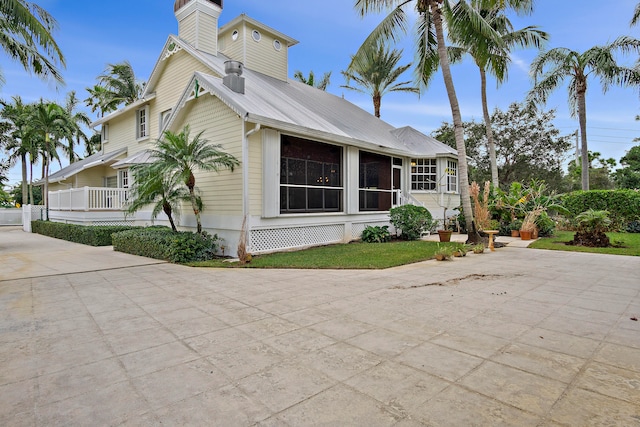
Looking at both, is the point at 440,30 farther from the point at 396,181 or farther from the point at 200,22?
the point at 200,22

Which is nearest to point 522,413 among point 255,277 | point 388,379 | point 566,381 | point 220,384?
point 566,381

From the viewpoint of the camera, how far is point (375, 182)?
1388cm

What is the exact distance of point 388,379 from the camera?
106 inches

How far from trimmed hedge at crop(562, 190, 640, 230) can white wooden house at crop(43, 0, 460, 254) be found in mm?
5509

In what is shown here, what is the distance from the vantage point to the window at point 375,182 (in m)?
13.2

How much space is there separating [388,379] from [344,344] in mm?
769

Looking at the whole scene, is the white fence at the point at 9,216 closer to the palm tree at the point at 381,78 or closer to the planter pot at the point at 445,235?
the palm tree at the point at 381,78

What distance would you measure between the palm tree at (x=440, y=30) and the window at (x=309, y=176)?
399 cm

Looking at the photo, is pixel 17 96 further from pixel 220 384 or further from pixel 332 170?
pixel 220 384

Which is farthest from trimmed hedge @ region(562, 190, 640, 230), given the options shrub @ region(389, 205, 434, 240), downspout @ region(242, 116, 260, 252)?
downspout @ region(242, 116, 260, 252)

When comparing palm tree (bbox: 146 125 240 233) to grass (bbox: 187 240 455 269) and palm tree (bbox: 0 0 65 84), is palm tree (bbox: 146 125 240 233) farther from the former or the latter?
palm tree (bbox: 0 0 65 84)

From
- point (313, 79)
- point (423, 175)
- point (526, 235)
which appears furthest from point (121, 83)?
point (526, 235)

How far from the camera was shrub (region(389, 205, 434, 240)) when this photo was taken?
12750 mm

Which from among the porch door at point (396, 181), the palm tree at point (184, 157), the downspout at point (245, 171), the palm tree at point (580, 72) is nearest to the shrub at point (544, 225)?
the porch door at point (396, 181)
